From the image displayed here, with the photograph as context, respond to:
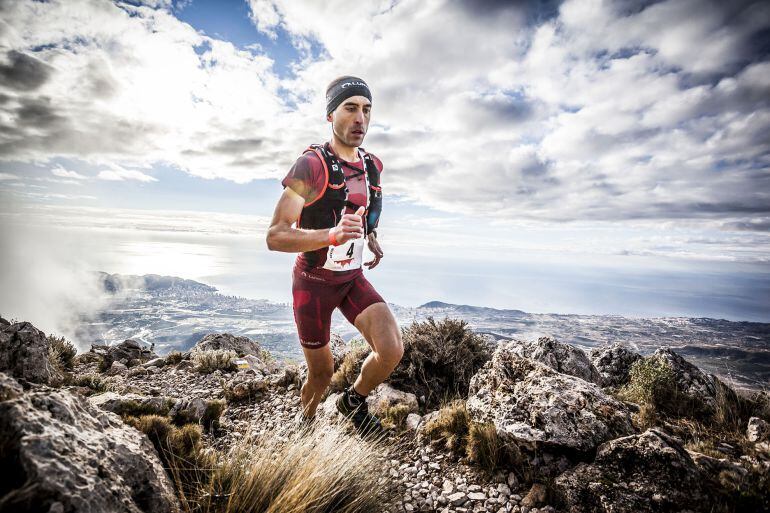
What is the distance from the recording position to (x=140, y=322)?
176250mm

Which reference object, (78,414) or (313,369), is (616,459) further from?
(78,414)

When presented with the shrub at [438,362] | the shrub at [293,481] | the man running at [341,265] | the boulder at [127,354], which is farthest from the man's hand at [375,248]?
the boulder at [127,354]

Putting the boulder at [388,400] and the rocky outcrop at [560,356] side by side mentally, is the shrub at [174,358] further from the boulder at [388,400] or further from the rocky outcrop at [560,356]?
the rocky outcrop at [560,356]

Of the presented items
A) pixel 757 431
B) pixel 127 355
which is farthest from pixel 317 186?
pixel 127 355

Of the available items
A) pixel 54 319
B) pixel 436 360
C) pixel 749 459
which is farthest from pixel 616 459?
pixel 54 319

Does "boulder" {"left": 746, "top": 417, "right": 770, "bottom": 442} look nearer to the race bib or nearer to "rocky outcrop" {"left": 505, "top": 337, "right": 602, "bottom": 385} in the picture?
"rocky outcrop" {"left": 505, "top": 337, "right": 602, "bottom": 385}

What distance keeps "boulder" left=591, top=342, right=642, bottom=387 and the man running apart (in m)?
4.61

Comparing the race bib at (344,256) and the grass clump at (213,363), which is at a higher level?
the race bib at (344,256)

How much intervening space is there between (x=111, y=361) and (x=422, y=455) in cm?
918

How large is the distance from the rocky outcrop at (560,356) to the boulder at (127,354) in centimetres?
959

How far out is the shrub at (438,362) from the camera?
5.02 m

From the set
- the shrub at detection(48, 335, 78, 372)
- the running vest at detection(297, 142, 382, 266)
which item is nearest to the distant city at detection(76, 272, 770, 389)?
the shrub at detection(48, 335, 78, 372)

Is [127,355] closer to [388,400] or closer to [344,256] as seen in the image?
[388,400]

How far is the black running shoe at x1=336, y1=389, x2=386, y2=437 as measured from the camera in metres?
3.66
